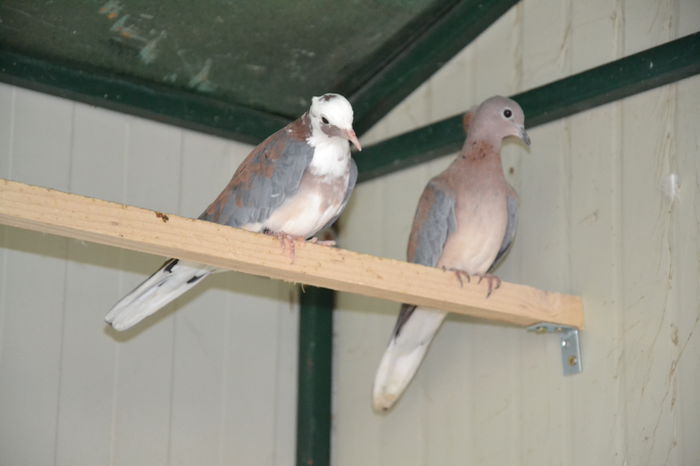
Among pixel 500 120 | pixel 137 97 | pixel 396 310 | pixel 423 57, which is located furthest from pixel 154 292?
pixel 423 57

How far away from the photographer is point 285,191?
10.7 feet

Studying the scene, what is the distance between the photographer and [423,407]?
156 inches

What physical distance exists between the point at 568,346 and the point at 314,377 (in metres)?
1.25

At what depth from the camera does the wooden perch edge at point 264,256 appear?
2.55m

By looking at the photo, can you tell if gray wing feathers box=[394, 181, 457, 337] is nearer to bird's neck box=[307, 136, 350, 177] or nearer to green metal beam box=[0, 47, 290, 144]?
bird's neck box=[307, 136, 350, 177]

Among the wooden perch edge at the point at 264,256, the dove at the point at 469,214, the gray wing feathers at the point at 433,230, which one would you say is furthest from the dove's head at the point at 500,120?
the wooden perch edge at the point at 264,256

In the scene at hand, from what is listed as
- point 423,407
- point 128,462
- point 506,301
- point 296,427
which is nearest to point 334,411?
point 296,427

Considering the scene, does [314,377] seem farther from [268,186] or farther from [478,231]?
[268,186]

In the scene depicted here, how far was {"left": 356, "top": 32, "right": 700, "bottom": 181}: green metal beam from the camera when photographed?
3.26 metres

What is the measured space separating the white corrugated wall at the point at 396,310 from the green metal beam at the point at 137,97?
70mm

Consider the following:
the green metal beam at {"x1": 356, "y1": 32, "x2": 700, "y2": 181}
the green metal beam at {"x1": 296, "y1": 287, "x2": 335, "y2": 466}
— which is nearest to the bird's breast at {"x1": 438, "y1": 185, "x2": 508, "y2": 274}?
the green metal beam at {"x1": 356, "y1": 32, "x2": 700, "y2": 181}

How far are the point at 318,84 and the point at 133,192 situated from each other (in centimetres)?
93

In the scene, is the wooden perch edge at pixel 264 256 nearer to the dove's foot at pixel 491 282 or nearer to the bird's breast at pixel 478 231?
the dove's foot at pixel 491 282

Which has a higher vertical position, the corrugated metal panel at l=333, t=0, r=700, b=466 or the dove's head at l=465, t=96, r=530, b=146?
the dove's head at l=465, t=96, r=530, b=146
